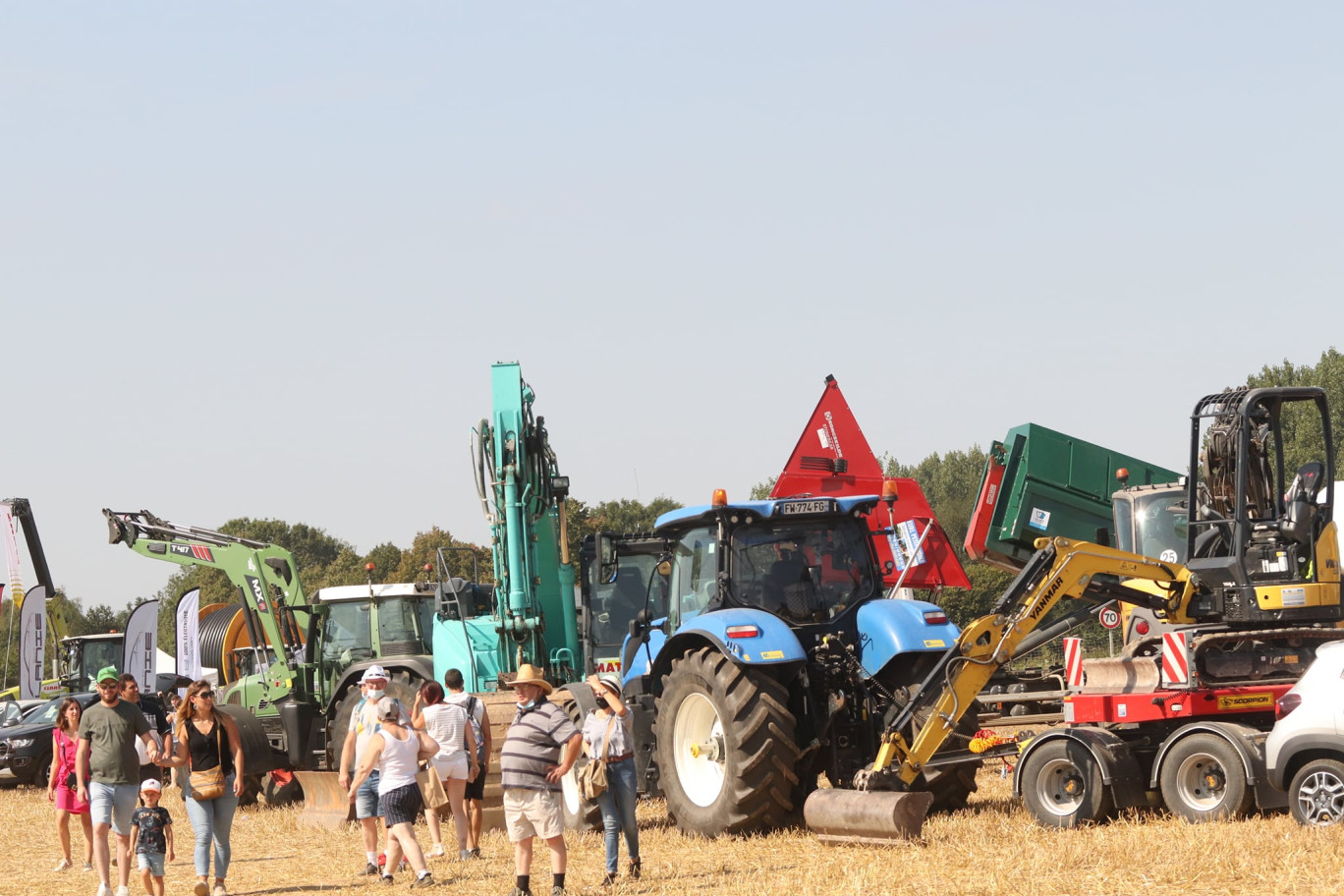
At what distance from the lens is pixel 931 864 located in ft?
33.8

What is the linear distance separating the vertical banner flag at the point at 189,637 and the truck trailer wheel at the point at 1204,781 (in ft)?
56.0

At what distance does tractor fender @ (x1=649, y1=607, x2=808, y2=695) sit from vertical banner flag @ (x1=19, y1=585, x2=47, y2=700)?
760 inches

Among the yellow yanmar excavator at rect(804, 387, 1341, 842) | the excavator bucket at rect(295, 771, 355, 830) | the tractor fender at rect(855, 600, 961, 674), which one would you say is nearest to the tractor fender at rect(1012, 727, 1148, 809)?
the yellow yanmar excavator at rect(804, 387, 1341, 842)

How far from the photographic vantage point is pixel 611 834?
36.0ft

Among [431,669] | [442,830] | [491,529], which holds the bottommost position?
[442,830]

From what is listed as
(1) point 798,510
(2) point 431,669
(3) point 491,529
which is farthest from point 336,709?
(1) point 798,510

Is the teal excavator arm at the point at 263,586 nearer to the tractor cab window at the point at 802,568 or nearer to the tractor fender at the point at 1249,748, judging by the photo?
the tractor cab window at the point at 802,568

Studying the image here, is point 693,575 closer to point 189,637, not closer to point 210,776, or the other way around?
point 210,776

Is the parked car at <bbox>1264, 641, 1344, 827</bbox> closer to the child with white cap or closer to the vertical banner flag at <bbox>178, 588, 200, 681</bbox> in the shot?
the child with white cap

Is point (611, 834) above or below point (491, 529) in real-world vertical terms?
below

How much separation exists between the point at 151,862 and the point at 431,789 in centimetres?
297

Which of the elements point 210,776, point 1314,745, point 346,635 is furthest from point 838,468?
point 210,776

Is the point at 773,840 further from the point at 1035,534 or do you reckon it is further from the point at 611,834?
the point at 1035,534

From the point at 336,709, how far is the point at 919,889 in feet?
34.0
